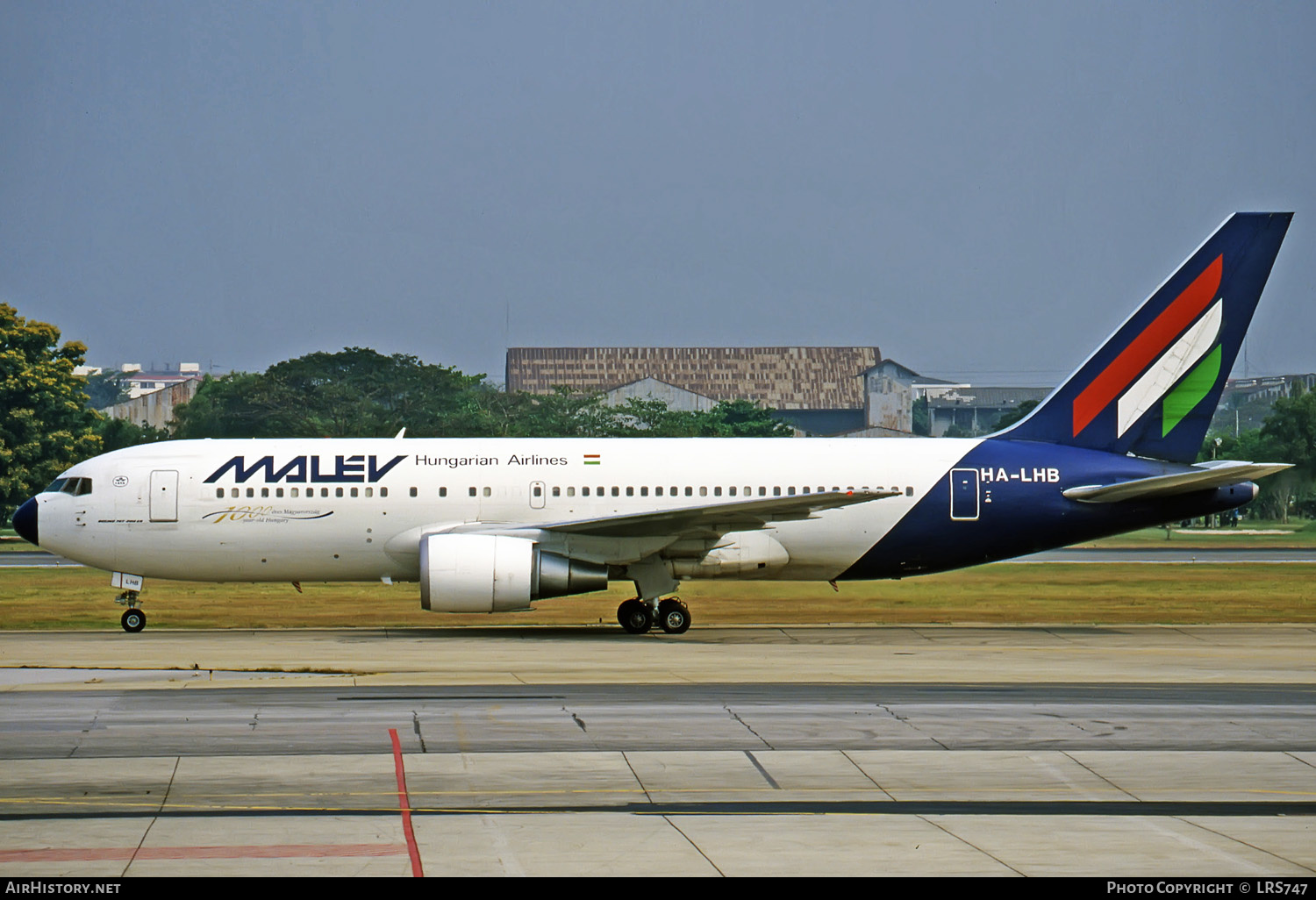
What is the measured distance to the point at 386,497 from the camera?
97.1ft

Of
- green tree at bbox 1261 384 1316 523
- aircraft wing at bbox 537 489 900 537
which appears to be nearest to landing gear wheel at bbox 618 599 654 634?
aircraft wing at bbox 537 489 900 537

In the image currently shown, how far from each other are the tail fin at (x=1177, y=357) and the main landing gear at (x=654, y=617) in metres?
9.01

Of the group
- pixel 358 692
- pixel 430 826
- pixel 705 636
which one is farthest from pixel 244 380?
pixel 430 826

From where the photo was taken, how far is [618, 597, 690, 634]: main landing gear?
29.6 metres

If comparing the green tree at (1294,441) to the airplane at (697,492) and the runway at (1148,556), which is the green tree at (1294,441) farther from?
the airplane at (697,492)

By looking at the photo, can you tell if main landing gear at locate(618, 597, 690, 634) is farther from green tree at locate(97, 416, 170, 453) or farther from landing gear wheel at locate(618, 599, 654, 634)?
green tree at locate(97, 416, 170, 453)

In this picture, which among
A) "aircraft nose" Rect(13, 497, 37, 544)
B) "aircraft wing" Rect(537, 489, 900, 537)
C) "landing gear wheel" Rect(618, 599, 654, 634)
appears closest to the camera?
"aircraft wing" Rect(537, 489, 900, 537)

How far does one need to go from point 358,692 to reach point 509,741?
473cm

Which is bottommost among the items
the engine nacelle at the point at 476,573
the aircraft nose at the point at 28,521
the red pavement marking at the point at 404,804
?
the red pavement marking at the point at 404,804

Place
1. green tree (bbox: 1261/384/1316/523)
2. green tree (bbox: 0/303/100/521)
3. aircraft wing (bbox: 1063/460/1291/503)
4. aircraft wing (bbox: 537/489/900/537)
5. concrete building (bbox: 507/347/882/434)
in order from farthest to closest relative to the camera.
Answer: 1. concrete building (bbox: 507/347/882/434)
2. green tree (bbox: 0/303/100/521)
3. green tree (bbox: 1261/384/1316/523)
4. aircraft wing (bbox: 1063/460/1291/503)
5. aircraft wing (bbox: 537/489/900/537)

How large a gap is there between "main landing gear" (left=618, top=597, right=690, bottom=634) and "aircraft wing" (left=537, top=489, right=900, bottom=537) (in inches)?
Answer: 67.9

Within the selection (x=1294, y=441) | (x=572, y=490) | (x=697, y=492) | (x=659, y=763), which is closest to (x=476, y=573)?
(x=572, y=490)

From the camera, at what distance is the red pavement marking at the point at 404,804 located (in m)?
10.5

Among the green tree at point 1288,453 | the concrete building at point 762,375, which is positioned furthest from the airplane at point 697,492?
the concrete building at point 762,375
